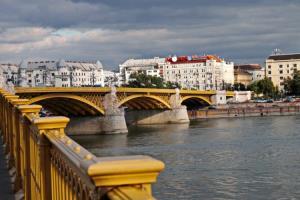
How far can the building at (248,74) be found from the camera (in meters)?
139

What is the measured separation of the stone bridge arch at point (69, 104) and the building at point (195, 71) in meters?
80.5

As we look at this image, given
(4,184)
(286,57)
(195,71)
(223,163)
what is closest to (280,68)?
(286,57)

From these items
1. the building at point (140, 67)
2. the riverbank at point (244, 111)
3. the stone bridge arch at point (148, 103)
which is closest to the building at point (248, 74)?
the building at point (140, 67)

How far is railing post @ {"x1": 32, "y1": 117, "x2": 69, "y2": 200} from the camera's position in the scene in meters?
3.29

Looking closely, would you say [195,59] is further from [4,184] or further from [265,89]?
[4,184]

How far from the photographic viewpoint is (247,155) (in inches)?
1008

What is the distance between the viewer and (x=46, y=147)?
336 centimetres

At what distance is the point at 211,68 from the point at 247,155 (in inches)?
4161

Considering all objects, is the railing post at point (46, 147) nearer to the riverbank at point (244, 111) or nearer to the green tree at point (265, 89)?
the riverbank at point (244, 111)

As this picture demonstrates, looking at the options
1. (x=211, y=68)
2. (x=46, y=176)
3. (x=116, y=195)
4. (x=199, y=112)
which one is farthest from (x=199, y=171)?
(x=211, y=68)

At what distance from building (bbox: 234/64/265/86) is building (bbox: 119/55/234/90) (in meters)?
2.20

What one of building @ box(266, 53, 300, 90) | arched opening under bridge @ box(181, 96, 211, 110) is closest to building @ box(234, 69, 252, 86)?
building @ box(266, 53, 300, 90)

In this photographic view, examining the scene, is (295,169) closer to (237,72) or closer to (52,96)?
(52,96)

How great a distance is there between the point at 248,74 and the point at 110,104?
345 feet
